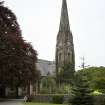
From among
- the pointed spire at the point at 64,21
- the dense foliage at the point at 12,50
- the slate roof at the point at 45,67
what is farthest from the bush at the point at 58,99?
the pointed spire at the point at 64,21

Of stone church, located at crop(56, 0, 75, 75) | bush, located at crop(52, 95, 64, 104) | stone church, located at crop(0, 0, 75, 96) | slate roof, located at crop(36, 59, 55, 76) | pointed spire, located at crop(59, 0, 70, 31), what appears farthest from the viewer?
pointed spire, located at crop(59, 0, 70, 31)

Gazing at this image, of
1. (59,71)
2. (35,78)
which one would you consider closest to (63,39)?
(59,71)

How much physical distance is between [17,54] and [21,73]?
800 centimetres

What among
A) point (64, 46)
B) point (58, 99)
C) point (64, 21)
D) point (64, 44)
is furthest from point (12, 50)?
point (64, 21)

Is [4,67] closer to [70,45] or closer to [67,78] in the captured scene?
[67,78]

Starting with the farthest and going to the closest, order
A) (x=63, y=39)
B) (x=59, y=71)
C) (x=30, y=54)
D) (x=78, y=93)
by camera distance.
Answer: (x=63, y=39)
(x=59, y=71)
(x=30, y=54)
(x=78, y=93)

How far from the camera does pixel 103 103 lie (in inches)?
1758

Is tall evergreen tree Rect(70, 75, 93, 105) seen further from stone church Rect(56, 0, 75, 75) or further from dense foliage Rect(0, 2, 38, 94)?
stone church Rect(56, 0, 75, 75)

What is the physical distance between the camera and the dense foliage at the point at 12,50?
41.8 metres

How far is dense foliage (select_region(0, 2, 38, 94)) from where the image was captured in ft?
137

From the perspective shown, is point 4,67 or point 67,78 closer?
point 4,67

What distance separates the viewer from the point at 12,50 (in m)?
45.7

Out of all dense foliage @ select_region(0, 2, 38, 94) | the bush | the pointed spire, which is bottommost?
the bush

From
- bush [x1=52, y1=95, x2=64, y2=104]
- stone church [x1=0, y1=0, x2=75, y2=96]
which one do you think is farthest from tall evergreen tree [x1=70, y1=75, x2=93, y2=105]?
stone church [x1=0, y1=0, x2=75, y2=96]
